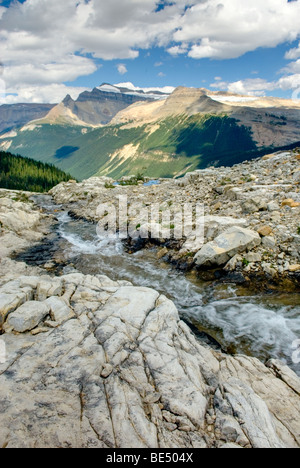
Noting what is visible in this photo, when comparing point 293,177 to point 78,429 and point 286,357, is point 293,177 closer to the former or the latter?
point 286,357

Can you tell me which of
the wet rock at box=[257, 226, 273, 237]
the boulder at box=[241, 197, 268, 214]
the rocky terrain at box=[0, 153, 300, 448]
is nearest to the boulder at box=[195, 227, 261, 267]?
the wet rock at box=[257, 226, 273, 237]

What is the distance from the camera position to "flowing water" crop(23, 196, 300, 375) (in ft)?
36.0

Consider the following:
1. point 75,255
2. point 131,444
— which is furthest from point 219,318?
point 75,255

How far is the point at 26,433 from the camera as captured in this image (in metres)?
5.51

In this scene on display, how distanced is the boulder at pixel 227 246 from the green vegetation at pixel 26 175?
294 ft

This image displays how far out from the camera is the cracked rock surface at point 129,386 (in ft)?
19.1

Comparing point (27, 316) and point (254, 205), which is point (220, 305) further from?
point (27, 316)

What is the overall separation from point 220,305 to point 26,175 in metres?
104

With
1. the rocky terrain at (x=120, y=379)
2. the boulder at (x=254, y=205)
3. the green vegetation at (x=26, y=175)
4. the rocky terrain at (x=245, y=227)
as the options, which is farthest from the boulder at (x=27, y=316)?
the green vegetation at (x=26, y=175)

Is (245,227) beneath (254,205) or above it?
beneath

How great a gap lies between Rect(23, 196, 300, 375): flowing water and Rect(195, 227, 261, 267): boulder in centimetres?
155

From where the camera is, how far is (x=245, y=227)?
1767 cm

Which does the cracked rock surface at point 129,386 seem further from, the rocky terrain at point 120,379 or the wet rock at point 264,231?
the wet rock at point 264,231

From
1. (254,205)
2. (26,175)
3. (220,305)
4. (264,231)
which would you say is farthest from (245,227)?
(26,175)
